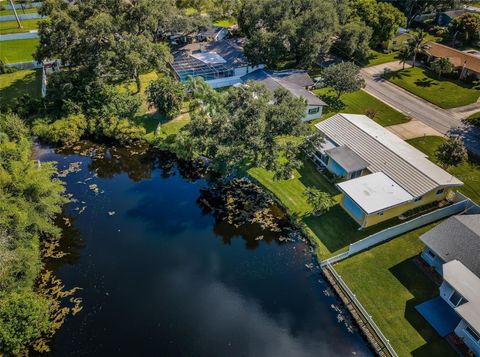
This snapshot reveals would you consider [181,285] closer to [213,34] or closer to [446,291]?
[446,291]

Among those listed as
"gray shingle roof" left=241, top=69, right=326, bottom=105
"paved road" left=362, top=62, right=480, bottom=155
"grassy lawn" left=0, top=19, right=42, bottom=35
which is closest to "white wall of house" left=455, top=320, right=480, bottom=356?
"paved road" left=362, top=62, right=480, bottom=155

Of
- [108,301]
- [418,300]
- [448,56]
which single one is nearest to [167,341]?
[108,301]

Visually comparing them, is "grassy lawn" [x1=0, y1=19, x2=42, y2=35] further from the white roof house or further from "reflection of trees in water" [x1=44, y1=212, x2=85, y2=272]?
the white roof house

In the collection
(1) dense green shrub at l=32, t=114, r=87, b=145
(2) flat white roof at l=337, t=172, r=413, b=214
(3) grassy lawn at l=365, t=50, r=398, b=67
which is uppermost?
(3) grassy lawn at l=365, t=50, r=398, b=67

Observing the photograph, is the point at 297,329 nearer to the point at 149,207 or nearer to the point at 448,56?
the point at 149,207

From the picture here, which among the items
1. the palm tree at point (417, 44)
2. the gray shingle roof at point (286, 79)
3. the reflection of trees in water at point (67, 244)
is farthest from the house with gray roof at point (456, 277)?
the palm tree at point (417, 44)

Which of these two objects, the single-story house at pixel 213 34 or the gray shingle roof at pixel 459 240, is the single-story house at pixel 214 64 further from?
the gray shingle roof at pixel 459 240
